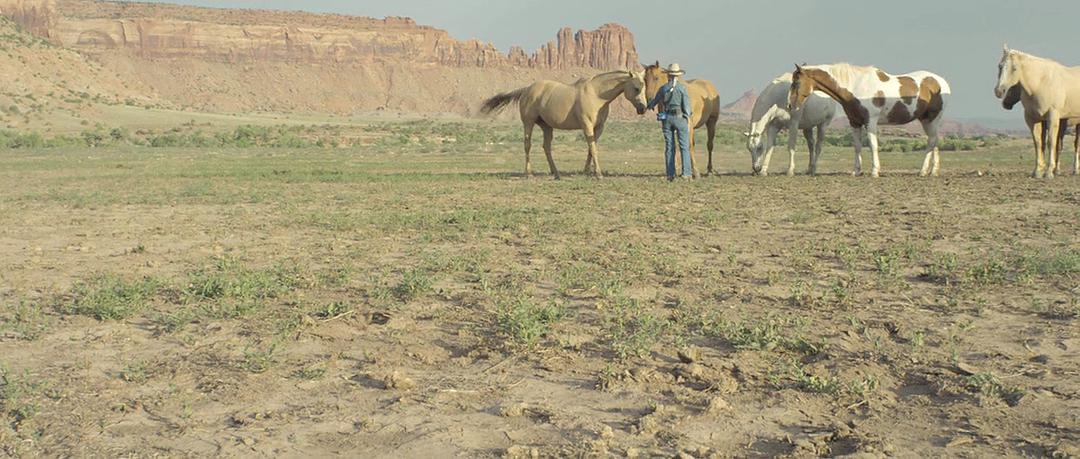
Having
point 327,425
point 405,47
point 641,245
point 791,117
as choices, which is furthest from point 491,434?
point 405,47

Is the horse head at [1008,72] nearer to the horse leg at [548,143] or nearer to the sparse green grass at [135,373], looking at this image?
the horse leg at [548,143]

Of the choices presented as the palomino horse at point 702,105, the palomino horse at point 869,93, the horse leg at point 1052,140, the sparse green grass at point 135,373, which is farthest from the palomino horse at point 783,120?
the sparse green grass at point 135,373

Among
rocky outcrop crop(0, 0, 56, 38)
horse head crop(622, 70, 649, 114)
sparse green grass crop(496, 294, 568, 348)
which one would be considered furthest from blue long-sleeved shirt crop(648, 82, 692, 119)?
rocky outcrop crop(0, 0, 56, 38)

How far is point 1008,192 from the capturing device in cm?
1146

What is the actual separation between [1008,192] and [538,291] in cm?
847

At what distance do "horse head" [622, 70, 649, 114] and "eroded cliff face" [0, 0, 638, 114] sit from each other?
105 m

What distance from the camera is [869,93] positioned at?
15.1 metres

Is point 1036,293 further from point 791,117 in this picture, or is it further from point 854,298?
point 791,117

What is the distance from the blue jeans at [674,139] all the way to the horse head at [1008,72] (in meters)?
4.80

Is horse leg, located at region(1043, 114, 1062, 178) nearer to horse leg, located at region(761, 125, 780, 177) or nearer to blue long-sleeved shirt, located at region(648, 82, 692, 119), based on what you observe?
horse leg, located at region(761, 125, 780, 177)

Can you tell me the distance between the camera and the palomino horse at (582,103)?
1512cm

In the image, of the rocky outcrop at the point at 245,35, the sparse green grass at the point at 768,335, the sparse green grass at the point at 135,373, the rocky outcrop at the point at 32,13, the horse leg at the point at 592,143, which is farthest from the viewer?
the rocky outcrop at the point at 245,35

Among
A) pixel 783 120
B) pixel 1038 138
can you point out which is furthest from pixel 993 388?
pixel 783 120

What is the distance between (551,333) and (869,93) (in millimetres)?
12137
